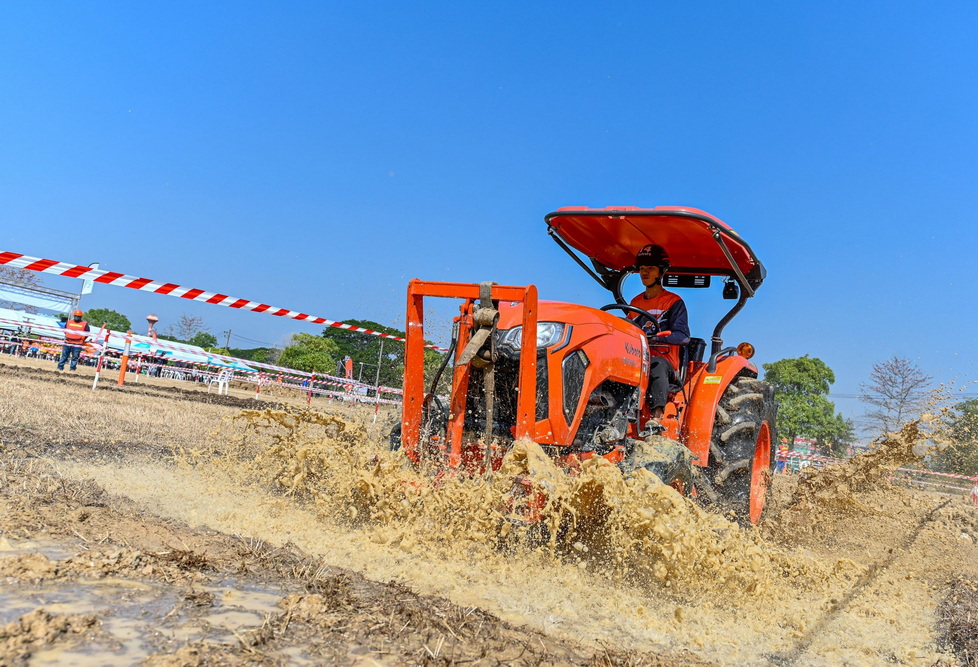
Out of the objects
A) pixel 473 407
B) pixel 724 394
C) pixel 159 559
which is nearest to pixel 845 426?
pixel 724 394

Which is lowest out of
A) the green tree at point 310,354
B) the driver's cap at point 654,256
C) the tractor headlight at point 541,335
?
the tractor headlight at point 541,335

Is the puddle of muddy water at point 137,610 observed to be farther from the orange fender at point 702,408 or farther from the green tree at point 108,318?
the green tree at point 108,318

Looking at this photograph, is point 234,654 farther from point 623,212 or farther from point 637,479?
point 623,212

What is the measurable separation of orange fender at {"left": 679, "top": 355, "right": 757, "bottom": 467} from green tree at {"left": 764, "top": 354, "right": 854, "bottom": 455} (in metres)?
25.2

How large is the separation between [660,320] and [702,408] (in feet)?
2.67

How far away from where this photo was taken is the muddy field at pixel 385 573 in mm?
2332

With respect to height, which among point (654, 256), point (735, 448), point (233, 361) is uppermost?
point (654, 256)

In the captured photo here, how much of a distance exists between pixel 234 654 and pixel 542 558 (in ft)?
6.78

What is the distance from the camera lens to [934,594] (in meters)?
4.62

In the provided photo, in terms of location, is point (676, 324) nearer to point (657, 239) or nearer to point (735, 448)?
point (657, 239)

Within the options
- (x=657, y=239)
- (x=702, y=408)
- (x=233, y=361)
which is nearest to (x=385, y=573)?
(x=702, y=408)

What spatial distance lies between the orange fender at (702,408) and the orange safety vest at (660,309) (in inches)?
9.6

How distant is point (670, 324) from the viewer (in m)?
5.86

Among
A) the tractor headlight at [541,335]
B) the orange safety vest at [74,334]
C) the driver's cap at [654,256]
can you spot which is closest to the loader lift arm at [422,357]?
the tractor headlight at [541,335]
